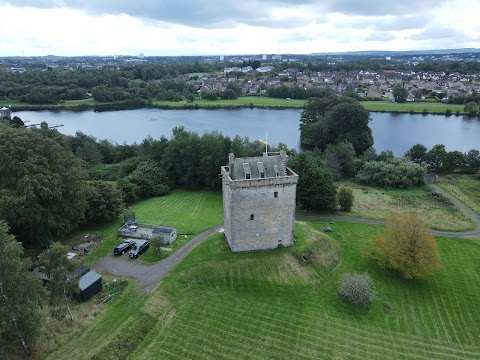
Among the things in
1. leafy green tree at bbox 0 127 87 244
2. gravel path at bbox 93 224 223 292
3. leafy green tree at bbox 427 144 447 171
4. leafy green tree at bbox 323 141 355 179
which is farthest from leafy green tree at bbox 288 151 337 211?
leafy green tree at bbox 427 144 447 171

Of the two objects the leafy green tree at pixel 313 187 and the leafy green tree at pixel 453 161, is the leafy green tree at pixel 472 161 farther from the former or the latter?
the leafy green tree at pixel 313 187

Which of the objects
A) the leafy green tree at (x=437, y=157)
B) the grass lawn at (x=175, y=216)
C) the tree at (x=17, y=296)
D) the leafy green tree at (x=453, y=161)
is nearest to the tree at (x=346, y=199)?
the grass lawn at (x=175, y=216)

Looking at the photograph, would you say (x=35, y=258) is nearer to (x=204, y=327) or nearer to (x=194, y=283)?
(x=194, y=283)

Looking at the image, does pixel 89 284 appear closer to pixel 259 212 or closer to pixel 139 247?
pixel 139 247

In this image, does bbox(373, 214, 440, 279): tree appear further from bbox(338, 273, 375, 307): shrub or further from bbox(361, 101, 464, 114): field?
bbox(361, 101, 464, 114): field

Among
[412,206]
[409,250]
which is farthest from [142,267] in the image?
[412,206]

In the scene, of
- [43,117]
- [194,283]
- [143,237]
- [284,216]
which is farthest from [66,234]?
[43,117]
